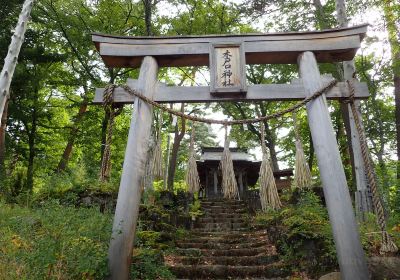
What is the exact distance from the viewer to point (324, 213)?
748 centimetres

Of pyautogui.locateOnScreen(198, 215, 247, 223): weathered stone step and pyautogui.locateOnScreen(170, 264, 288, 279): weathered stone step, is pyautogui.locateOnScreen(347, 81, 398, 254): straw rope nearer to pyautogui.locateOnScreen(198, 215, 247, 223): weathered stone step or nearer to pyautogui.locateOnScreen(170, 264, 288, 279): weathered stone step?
pyautogui.locateOnScreen(170, 264, 288, 279): weathered stone step

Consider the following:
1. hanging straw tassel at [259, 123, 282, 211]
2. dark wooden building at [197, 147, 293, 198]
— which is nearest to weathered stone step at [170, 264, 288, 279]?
hanging straw tassel at [259, 123, 282, 211]

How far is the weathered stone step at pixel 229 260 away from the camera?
679cm

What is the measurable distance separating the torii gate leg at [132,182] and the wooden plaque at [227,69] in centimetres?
93

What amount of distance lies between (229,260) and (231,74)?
4.30 metres

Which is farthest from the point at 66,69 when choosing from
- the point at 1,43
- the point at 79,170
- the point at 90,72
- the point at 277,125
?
the point at 277,125

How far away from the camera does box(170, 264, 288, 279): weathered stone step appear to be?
20.0ft

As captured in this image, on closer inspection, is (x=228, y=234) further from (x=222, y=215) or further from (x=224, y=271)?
(x=222, y=215)

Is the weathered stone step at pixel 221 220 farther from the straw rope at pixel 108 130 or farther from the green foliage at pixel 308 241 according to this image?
the straw rope at pixel 108 130

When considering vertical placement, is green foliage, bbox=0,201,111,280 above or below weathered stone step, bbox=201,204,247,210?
below

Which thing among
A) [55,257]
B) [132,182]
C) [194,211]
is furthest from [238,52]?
[194,211]

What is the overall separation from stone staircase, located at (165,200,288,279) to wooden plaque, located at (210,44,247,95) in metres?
3.65

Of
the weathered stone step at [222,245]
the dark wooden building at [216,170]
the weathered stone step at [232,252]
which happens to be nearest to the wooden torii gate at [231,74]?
the weathered stone step at [232,252]

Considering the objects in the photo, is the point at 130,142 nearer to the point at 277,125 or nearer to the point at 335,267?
the point at 335,267
